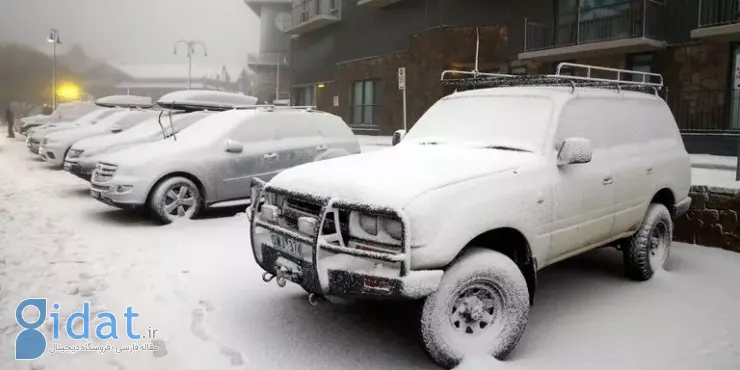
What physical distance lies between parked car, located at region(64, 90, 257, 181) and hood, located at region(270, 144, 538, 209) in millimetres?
6806

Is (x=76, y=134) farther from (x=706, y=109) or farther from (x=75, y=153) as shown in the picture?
(x=706, y=109)

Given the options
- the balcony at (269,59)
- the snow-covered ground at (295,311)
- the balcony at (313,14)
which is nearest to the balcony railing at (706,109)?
the snow-covered ground at (295,311)

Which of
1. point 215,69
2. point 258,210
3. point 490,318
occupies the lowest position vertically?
point 490,318

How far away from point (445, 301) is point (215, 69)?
91.9m

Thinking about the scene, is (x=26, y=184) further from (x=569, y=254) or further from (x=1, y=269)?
(x=569, y=254)

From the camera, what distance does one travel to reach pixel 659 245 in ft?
19.2

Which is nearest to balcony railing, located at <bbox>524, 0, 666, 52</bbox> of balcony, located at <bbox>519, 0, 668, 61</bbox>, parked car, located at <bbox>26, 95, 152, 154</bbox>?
balcony, located at <bbox>519, 0, 668, 61</bbox>

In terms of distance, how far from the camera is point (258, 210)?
442 cm

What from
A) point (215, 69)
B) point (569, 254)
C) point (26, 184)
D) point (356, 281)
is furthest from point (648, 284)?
point (215, 69)

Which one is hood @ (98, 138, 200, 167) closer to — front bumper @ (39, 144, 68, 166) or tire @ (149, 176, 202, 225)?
tire @ (149, 176, 202, 225)

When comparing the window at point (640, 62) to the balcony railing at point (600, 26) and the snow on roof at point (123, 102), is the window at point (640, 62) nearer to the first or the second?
the balcony railing at point (600, 26)

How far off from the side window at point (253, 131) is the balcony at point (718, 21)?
12.1 m

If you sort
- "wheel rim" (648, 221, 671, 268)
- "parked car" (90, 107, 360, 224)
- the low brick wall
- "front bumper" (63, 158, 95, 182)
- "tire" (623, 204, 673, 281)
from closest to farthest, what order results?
"tire" (623, 204, 673, 281) → "wheel rim" (648, 221, 671, 268) → the low brick wall → "parked car" (90, 107, 360, 224) → "front bumper" (63, 158, 95, 182)

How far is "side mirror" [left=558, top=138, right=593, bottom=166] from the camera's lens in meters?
4.26
